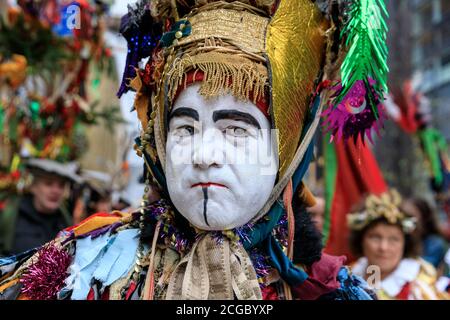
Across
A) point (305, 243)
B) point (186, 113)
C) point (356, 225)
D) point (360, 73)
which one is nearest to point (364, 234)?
point (356, 225)

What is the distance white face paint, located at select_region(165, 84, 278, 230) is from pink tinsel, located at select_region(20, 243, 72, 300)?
462 millimetres

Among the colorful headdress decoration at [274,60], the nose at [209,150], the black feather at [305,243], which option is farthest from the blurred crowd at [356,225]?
the nose at [209,150]

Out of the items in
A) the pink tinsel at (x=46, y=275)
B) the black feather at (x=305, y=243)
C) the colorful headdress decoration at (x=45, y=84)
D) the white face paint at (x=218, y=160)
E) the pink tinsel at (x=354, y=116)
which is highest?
the colorful headdress decoration at (x=45, y=84)

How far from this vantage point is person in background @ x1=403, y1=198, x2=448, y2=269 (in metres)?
4.88

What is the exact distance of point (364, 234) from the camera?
423 centimetres

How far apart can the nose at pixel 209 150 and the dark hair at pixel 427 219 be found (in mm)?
3766

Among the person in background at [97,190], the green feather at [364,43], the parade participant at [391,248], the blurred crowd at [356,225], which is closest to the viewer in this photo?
the green feather at [364,43]

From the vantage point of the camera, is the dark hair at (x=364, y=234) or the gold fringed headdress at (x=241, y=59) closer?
the gold fringed headdress at (x=241, y=59)

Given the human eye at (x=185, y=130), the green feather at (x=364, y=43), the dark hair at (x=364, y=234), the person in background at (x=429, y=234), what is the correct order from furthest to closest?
the person in background at (x=429, y=234) → the dark hair at (x=364, y=234) → the green feather at (x=364, y=43) → the human eye at (x=185, y=130)

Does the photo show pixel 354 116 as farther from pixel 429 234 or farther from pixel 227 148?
pixel 429 234

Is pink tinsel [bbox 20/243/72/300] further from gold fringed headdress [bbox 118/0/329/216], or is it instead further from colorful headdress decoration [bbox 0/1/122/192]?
colorful headdress decoration [bbox 0/1/122/192]

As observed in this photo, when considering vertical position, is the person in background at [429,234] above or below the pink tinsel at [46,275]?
above

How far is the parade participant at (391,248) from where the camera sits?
3689 mm

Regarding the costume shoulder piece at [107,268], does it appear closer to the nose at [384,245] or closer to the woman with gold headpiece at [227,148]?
the woman with gold headpiece at [227,148]
